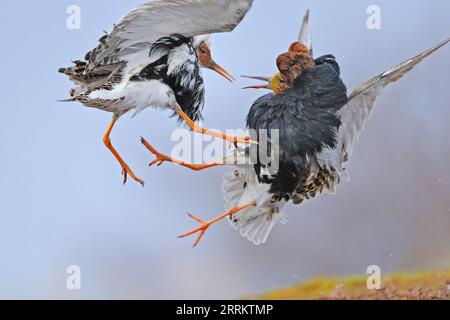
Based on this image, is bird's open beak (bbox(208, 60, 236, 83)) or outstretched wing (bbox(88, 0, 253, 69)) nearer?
outstretched wing (bbox(88, 0, 253, 69))

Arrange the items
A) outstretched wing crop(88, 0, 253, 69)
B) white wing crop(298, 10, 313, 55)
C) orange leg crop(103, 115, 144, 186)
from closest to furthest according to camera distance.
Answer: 1. outstretched wing crop(88, 0, 253, 69)
2. orange leg crop(103, 115, 144, 186)
3. white wing crop(298, 10, 313, 55)

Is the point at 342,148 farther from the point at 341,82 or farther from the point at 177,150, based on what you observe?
the point at 177,150

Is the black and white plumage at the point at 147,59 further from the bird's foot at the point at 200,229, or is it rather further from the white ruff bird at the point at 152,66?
the bird's foot at the point at 200,229

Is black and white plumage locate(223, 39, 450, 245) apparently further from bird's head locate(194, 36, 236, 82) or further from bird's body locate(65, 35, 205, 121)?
bird's body locate(65, 35, 205, 121)

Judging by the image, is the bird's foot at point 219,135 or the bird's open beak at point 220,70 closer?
the bird's foot at point 219,135

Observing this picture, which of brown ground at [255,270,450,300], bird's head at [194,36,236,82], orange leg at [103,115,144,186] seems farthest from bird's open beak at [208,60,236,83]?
brown ground at [255,270,450,300]

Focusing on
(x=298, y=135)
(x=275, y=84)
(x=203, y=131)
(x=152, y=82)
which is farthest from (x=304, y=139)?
(x=152, y=82)

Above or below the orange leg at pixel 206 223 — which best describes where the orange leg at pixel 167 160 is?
above

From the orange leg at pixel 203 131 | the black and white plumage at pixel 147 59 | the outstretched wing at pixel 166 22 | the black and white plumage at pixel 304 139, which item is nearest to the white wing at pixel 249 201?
the black and white plumage at pixel 304 139

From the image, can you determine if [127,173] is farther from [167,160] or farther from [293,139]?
[293,139]
